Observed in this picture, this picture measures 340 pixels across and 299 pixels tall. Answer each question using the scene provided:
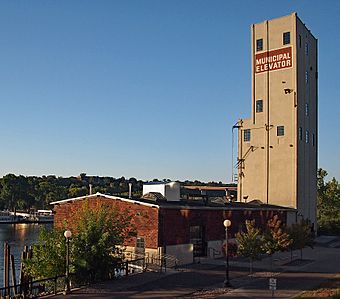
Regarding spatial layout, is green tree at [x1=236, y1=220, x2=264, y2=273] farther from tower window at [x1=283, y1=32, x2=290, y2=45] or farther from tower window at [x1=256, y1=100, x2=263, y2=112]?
tower window at [x1=283, y1=32, x2=290, y2=45]

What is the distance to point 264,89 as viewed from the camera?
64.0 metres

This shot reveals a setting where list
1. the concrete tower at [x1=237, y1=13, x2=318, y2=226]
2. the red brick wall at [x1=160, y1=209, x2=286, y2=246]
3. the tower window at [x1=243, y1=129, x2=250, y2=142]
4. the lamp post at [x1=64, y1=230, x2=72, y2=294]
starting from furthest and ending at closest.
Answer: the tower window at [x1=243, y1=129, x2=250, y2=142]
the concrete tower at [x1=237, y1=13, x2=318, y2=226]
the red brick wall at [x1=160, y1=209, x2=286, y2=246]
the lamp post at [x1=64, y1=230, x2=72, y2=294]

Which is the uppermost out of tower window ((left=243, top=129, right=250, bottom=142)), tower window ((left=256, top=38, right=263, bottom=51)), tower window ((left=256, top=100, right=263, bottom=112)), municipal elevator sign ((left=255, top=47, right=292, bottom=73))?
tower window ((left=256, top=38, right=263, bottom=51))

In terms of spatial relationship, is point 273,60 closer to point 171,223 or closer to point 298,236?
point 298,236

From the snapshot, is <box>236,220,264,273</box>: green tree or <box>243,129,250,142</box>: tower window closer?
<box>236,220,264,273</box>: green tree

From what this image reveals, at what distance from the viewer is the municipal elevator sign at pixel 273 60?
62.1 metres

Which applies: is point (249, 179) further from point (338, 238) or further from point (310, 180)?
point (338, 238)

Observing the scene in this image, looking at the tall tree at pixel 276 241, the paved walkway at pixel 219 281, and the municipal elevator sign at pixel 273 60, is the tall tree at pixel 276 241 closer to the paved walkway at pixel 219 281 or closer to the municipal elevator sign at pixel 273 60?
the paved walkway at pixel 219 281

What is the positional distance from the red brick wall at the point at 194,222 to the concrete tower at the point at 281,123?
596 inches

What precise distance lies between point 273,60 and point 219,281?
41.1 meters

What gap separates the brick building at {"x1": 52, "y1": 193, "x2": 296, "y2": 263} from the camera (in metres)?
35.8

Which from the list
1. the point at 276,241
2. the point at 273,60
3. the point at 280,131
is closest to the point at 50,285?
Answer: the point at 276,241

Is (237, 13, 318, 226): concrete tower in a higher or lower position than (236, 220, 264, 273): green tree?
higher

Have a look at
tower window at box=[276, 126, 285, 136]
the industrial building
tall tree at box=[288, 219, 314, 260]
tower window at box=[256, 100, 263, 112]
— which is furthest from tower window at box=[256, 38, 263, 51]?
tall tree at box=[288, 219, 314, 260]
